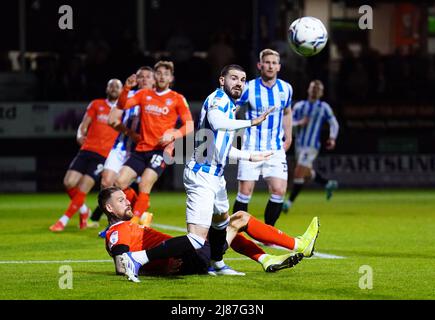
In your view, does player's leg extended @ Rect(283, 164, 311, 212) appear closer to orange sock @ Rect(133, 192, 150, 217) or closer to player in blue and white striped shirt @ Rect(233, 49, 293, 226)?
orange sock @ Rect(133, 192, 150, 217)

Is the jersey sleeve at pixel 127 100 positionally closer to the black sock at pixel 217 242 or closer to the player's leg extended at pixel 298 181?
the black sock at pixel 217 242

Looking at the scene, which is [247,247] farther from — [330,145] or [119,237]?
[330,145]

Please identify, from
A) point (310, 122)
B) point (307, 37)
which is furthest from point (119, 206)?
point (310, 122)

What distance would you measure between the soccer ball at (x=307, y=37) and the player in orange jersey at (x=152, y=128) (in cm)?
242

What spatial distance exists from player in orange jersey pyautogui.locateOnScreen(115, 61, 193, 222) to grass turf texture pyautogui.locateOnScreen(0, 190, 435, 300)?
3.09 feet

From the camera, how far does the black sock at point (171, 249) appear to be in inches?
363

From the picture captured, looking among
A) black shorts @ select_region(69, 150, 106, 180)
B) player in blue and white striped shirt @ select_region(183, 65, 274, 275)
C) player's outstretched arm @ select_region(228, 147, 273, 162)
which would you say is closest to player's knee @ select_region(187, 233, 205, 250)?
player in blue and white striped shirt @ select_region(183, 65, 274, 275)

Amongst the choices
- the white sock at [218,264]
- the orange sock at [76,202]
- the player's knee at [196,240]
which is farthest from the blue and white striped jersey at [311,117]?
the player's knee at [196,240]

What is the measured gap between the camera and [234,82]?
31.1 ft

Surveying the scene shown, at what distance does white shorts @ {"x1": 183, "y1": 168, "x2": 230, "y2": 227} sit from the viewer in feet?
30.6

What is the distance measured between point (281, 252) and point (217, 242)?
2.54m

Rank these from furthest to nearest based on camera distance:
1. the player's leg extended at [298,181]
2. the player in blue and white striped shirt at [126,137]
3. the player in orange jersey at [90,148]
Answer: the player's leg extended at [298,181]
the player in orange jersey at [90,148]
the player in blue and white striped shirt at [126,137]

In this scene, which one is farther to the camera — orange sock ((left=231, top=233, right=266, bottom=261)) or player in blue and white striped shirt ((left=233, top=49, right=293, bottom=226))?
player in blue and white striped shirt ((left=233, top=49, right=293, bottom=226))
